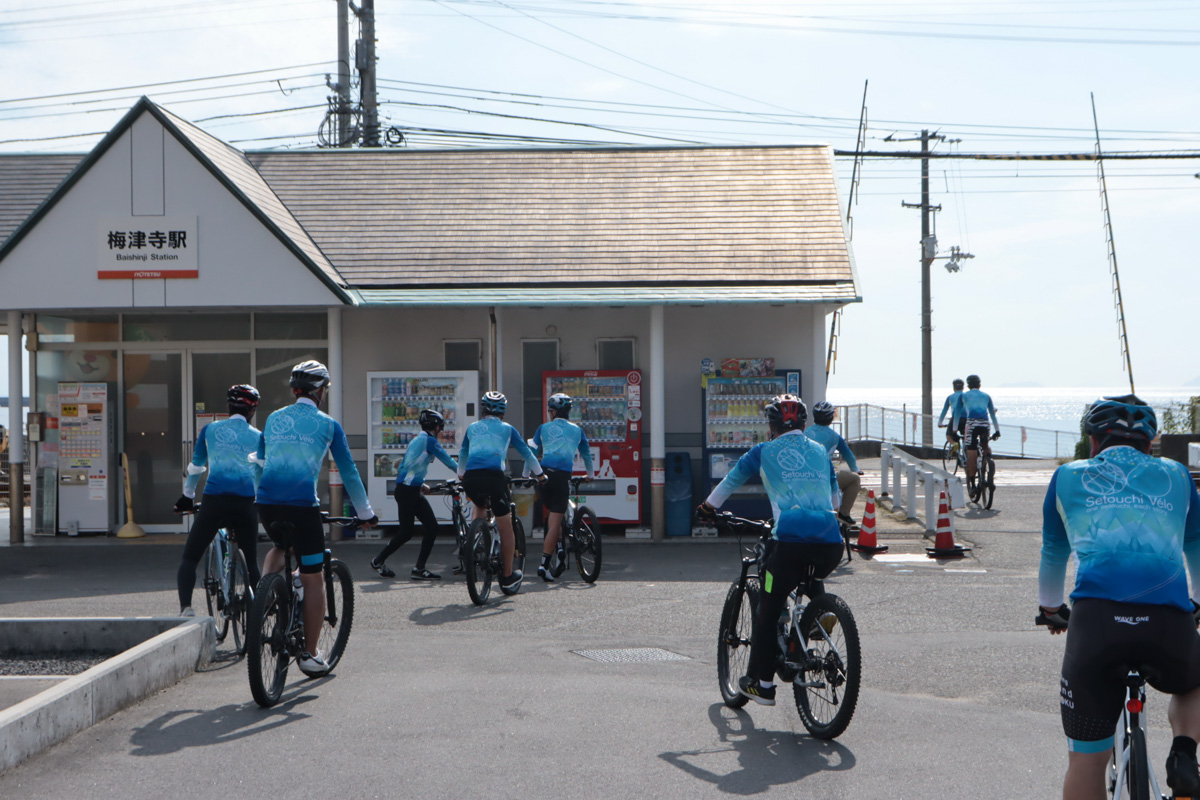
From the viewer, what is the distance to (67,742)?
5.68 meters

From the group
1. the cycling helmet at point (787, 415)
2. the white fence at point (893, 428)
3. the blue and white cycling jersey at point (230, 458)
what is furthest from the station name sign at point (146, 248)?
the white fence at point (893, 428)

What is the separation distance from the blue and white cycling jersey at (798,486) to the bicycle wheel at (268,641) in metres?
2.68

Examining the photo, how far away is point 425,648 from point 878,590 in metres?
4.82

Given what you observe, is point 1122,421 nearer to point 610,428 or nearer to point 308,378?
point 308,378

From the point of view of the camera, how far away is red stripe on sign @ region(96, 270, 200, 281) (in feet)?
46.0

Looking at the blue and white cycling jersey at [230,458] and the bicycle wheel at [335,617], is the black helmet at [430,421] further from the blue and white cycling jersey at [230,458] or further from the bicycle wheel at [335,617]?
the bicycle wheel at [335,617]

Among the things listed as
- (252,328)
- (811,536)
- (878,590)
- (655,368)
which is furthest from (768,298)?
(811,536)

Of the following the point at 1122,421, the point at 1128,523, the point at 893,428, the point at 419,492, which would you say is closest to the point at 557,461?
the point at 419,492

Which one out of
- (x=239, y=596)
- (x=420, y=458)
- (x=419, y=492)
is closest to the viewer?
(x=239, y=596)

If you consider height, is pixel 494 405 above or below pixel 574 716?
above

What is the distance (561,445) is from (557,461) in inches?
6.8

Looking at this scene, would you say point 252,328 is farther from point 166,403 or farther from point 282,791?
point 282,791

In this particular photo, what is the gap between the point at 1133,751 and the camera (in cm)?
349

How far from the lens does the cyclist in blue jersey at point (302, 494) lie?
668 cm
